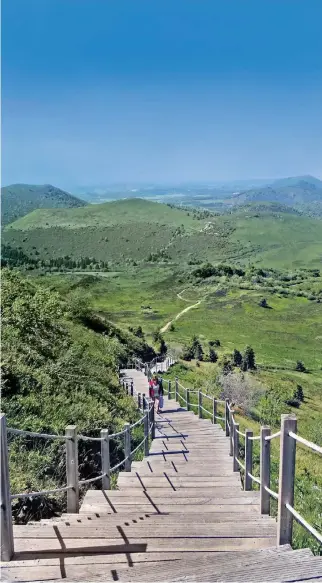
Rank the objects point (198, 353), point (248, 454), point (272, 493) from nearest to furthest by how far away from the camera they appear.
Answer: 1. point (272, 493)
2. point (248, 454)
3. point (198, 353)

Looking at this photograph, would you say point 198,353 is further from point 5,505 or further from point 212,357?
point 5,505

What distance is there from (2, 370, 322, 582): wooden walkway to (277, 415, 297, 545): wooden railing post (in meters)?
0.28

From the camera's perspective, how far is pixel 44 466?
578 centimetres

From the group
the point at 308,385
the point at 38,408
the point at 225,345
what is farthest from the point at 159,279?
the point at 38,408

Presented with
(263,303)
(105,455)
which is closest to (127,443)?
(105,455)

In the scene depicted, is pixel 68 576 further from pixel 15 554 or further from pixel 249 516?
pixel 249 516

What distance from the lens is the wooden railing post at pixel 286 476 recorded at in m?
3.26

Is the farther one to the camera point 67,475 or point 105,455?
point 105,455

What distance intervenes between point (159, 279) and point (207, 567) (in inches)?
5103

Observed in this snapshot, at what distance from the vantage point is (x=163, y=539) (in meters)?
3.62

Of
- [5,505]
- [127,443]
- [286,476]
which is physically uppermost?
[286,476]

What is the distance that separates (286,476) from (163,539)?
3.56 ft

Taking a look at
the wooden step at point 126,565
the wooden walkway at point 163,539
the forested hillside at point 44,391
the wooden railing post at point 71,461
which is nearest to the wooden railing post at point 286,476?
the wooden walkway at point 163,539

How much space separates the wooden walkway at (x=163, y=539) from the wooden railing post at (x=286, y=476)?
28 cm
